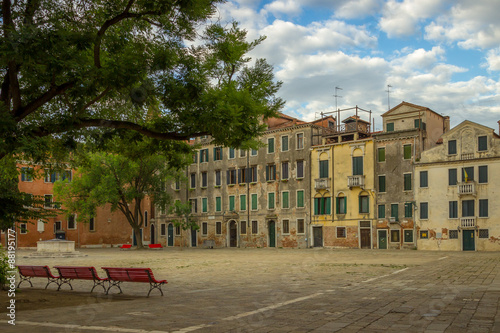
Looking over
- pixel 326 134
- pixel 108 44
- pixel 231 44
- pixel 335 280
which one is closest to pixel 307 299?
pixel 335 280

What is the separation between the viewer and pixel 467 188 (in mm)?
40219

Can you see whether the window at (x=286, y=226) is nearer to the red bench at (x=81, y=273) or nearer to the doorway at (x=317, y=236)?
the doorway at (x=317, y=236)

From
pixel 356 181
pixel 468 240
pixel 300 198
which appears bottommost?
pixel 468 240

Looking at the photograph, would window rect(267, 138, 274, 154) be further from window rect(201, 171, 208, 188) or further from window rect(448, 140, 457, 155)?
window rect(448, 140, 457, 155)

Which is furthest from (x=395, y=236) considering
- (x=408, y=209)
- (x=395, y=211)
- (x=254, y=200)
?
(x=254, y=200)

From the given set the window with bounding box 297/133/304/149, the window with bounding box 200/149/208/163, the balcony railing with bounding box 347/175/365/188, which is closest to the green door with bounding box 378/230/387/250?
the balcony railing with bounding box 347/175/365/188

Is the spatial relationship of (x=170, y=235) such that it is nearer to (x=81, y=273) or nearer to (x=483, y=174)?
(x=483, y=174)

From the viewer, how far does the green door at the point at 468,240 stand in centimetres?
4011

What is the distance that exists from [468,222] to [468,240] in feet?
4.38

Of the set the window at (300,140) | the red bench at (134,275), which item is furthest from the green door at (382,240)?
the red bench at (134,275)

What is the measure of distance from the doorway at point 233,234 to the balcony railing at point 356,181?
1348 cm

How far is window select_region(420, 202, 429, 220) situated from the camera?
42.4 m

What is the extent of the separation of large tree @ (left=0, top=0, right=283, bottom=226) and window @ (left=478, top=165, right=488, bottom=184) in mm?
30967

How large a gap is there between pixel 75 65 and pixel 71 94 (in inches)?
43.0
